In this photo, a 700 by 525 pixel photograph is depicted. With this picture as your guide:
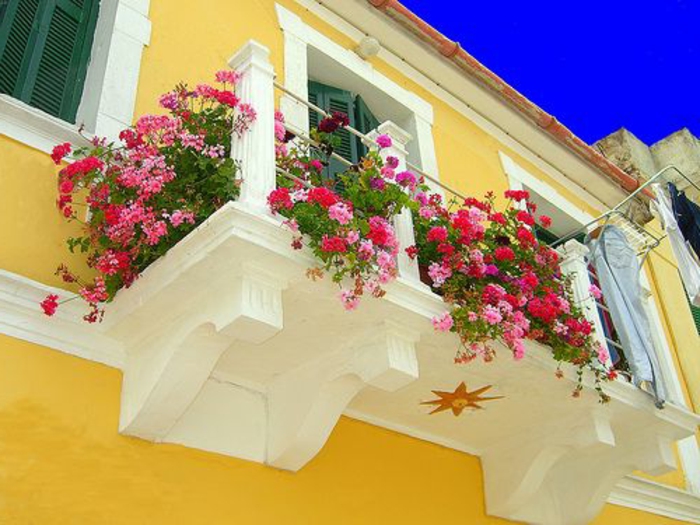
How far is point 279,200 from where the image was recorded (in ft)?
13.1

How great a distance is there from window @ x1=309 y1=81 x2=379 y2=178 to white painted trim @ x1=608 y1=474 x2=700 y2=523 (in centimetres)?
356

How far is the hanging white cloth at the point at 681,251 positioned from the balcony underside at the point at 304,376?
112 centimetres

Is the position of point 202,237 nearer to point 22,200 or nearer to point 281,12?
point 22,200

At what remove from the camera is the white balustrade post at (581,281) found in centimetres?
599

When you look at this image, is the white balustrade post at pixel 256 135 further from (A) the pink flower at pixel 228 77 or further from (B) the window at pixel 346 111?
(B) the window at pixel 346 111

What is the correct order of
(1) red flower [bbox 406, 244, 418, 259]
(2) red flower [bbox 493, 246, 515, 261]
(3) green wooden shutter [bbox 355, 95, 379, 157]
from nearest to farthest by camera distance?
(1) red flower [bbox 406, 244, 418, 259] < (2) red flower [bbox 493, 246, 515, 261] < (3) green wooden shutter [bbox 355, 95, 379, 157]

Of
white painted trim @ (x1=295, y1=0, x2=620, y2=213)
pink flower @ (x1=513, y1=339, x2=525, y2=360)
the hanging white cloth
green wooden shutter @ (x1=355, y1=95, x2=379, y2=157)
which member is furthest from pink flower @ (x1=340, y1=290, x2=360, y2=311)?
white painted trim @ (x1=295, y1=0, x2=620, y2=213)

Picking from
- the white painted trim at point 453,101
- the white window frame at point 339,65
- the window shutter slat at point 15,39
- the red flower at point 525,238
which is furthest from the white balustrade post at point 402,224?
the white painted trim at point 453,101

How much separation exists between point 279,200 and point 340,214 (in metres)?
0.30

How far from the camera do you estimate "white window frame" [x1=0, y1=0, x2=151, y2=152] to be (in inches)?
180

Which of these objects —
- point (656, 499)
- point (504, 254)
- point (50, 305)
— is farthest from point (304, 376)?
point (656, 499)

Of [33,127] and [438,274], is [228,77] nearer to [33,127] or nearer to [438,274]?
[33,127]

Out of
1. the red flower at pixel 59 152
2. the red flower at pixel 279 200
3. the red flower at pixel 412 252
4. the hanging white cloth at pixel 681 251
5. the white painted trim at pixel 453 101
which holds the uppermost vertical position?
the white painted trim at pixel 453 101

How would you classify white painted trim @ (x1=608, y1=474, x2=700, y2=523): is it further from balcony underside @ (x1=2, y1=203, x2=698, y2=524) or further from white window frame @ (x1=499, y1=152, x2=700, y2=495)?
balcony underside @ (x1=2, y1=203, x2=698, y2=524)
